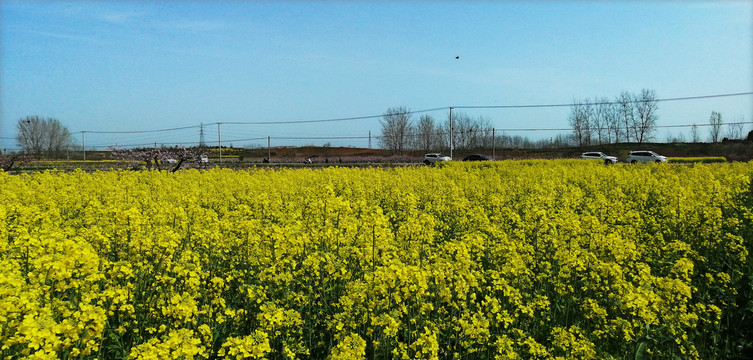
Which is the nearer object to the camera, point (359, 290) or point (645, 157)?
point (359, 290)

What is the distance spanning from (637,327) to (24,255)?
6.28 m

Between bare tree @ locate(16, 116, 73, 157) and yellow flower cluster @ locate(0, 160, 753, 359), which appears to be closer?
yellow flower cluster @ locate(0, 160, 753, 359)

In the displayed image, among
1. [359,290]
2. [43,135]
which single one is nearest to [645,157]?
[359,290]

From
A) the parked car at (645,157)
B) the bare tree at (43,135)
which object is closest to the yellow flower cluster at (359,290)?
the parked car at (645,157)

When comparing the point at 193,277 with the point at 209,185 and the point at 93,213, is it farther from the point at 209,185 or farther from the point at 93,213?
the point at 209,185

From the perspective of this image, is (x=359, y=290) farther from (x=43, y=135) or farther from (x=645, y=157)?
(x=43, y=135)

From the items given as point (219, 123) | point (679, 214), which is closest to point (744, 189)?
point (679, 214)

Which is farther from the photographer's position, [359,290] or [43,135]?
[43,135]

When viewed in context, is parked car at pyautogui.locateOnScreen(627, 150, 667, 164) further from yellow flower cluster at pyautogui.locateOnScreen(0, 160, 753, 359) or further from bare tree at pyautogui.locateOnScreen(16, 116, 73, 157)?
bare tree at pyautogui.locateOnScreen(16, 116, 73, 157)

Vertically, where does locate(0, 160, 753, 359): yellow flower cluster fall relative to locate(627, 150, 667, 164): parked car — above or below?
below

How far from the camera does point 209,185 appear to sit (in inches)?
552

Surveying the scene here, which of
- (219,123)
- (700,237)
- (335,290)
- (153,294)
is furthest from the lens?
(219,123)

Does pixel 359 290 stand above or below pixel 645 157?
below

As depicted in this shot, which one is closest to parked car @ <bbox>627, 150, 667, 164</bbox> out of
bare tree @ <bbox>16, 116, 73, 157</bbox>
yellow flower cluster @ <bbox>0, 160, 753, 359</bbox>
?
yellow flower cluster @ <bbox>0, 160, 753, 359</bbox>
